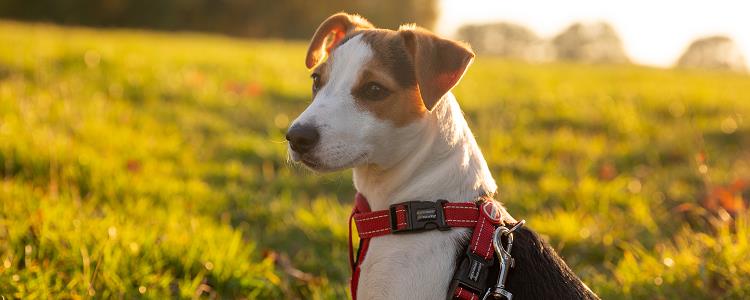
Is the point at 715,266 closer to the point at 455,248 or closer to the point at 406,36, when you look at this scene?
the point at 455,248

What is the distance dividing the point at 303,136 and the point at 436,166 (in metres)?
0.60

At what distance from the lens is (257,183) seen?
6316mm

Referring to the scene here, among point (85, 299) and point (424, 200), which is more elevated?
point (424, 200)

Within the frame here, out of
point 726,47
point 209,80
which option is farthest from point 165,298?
point 726,47

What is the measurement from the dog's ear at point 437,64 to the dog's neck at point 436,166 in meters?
0.14

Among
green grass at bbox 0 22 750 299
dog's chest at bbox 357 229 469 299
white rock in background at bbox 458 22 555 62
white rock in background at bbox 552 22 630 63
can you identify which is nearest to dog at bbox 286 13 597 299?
dog's chest at bbox 357 229 469 299

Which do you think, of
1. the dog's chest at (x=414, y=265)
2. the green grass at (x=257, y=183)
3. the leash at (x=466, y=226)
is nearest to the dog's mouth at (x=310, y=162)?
the leash at (x=466, y=226)

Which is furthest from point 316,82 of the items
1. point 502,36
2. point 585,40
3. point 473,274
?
point 502,36

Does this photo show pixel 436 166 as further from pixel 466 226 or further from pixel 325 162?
pixel 325 162

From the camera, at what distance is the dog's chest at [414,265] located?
261 cm

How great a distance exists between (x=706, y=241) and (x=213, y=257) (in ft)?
9.84

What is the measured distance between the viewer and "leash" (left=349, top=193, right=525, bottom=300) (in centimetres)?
257

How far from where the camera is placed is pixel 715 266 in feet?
12.8

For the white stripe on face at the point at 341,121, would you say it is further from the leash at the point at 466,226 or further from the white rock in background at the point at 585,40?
the white rock in background at the point at 585,40
